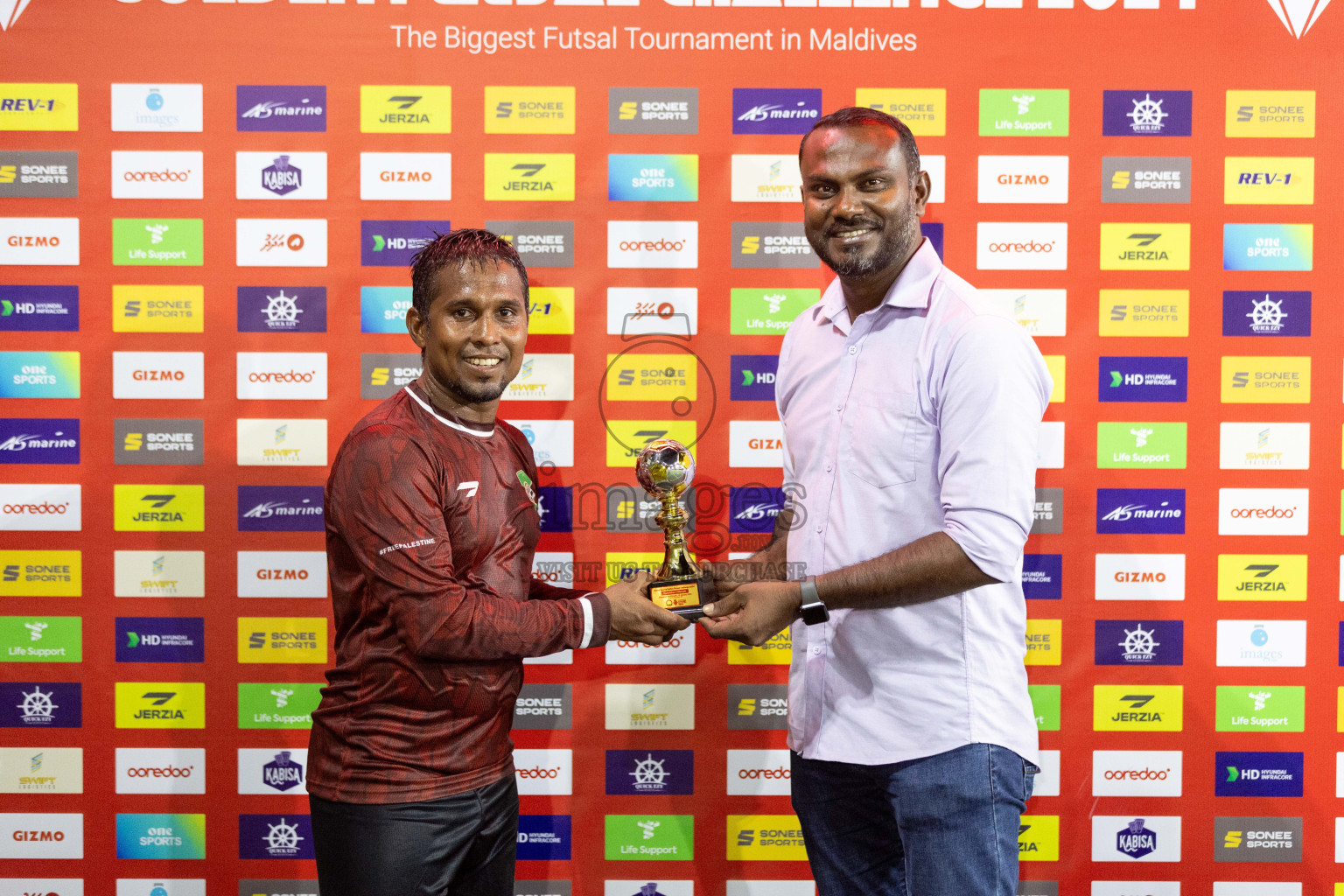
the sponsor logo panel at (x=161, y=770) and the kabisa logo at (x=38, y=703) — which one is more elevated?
the kabisa logo at (x=38, y=703)

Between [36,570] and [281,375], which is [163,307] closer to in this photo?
[281,375]

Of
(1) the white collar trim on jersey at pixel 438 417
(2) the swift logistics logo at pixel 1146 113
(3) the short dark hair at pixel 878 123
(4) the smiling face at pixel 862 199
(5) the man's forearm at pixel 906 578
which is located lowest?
(5) the man's forearm at pixel 906 578

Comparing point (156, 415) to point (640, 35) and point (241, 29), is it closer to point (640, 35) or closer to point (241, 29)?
point (241, 29)

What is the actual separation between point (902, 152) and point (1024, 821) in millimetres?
2274

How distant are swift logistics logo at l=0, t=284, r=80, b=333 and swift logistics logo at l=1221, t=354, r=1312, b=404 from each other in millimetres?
3850

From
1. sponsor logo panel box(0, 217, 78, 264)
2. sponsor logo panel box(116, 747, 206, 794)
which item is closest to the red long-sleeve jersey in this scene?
sponsor logo panel box(116, 747, 206, 794)

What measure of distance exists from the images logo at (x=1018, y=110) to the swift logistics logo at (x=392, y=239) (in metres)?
1.81

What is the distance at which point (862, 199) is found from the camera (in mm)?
2012

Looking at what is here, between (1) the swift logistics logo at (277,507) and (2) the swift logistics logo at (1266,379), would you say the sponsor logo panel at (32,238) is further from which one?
(2) the swift logistics logo at (1266,379)

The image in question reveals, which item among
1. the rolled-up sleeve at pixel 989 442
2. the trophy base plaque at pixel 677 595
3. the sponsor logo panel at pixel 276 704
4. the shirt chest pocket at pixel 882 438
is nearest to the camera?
the rolled-up sleeve at pixel 989 442

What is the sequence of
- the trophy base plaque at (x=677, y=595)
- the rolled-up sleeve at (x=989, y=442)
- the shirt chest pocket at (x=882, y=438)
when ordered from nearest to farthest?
the rolled-up sleeve at (x=989, y=442), the shirt chest pocket at (x=882, y=438), the trophy base plaque at (x=677, y=595)

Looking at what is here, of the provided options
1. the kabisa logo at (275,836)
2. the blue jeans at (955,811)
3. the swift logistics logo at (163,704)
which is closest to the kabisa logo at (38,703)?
the swift logistics logo at (163,704)

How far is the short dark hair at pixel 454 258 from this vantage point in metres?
2.07

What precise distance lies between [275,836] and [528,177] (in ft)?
7.82
